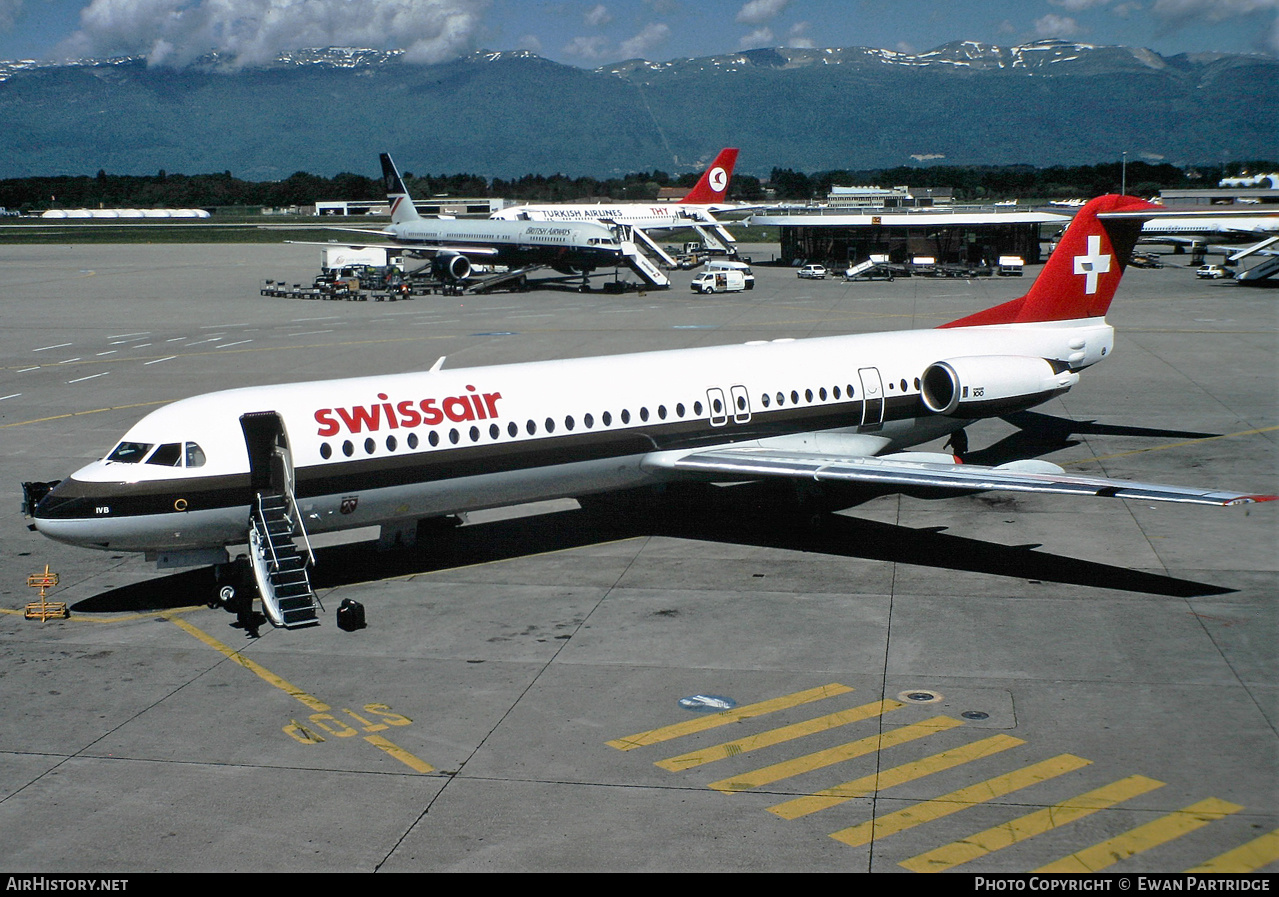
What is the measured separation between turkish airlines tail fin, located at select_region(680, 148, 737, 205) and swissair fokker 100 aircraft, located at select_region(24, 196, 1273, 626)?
79.5m

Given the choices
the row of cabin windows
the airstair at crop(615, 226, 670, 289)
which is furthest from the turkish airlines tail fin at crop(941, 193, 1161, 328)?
the airstair at crop(615, 226, 670, 289)

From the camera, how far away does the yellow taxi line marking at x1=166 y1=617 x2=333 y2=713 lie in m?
15.6

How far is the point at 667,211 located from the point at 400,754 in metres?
93.9

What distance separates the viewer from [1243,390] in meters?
38.0

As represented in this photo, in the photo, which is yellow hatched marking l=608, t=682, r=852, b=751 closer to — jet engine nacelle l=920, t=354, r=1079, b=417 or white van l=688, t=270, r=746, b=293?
jet engine nacelle l=920, t=354, r=1079, b=417

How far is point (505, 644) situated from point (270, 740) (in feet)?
13.6

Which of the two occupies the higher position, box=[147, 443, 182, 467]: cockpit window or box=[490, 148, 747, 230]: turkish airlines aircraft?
box=[490, 148, 747, 230]: turkish airlines aircraft

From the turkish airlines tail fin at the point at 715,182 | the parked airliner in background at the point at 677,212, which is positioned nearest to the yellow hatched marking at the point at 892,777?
the parked airliner in background at the point at 677,212

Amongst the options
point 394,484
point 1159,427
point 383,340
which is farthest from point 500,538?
point 383,340

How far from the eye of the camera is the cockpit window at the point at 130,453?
1870 centimetres

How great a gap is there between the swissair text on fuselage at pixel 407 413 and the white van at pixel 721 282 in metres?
56.3

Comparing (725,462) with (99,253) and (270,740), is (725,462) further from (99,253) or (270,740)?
(99,253)

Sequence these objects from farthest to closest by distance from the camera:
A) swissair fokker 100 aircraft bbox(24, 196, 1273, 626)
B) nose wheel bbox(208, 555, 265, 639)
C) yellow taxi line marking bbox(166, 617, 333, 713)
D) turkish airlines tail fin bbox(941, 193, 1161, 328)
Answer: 1. turkish airlines tail fin bbox(941, 193, 1161, 328)
2. nose wheel bbox(208, 555, 265, 639)
3. swissair fokker 100 aircraft bbox(24, 196, 1273, 626)
4. yellow taxi line marking bbox(166, 617, 333, 713)

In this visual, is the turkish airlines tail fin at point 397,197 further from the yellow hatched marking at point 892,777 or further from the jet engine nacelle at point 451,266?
the yellow hatched marking at point 892,777
